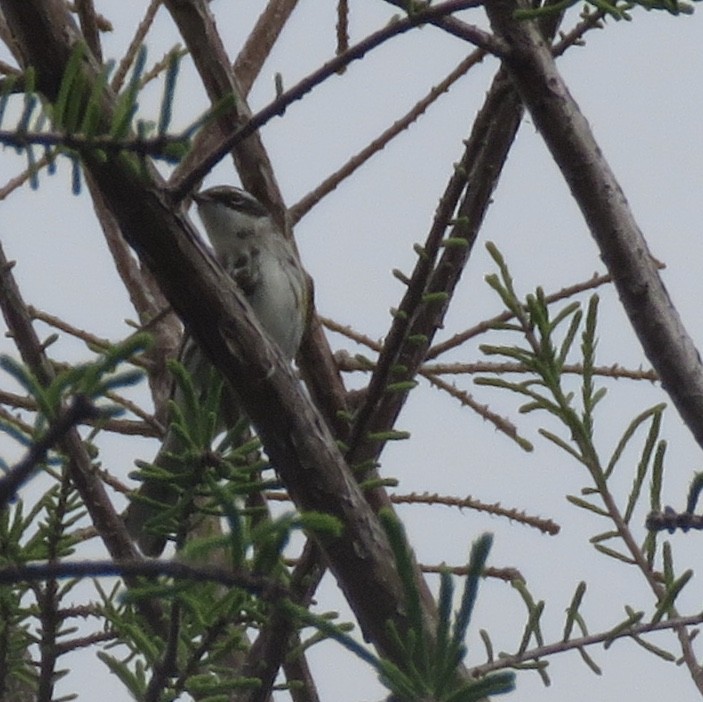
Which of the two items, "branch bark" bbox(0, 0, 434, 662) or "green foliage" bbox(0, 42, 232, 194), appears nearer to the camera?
"green foliage" bbox(0, 42, 232, 194)

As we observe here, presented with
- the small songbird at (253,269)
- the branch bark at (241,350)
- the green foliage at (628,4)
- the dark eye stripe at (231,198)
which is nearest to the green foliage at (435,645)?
the branch bark at (241,350)

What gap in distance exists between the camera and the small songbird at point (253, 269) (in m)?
3.80

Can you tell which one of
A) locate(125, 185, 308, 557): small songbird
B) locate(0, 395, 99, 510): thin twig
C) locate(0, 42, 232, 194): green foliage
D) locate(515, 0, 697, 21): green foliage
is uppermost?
locate(125, 185, 308, 557): small songbird

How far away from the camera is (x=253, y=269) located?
4512 millimetres

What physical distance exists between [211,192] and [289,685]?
3003mm

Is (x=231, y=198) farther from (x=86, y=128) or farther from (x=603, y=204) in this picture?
(x=86, y=128)

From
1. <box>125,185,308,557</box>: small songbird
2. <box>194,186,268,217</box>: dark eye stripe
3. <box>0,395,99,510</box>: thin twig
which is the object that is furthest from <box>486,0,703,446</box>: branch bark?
<box>194,186,268,217</box>: dark eye stripe

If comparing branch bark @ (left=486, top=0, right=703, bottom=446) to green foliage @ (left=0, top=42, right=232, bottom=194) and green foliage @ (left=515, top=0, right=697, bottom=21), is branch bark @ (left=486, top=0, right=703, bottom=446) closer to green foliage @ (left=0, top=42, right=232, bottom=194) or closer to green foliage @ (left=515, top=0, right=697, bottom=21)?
green foliage @ (left=515, top=0, right=697, bottom=21)

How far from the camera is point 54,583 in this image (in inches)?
85.8

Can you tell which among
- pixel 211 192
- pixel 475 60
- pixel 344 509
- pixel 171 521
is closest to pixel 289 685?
pixel 344 509

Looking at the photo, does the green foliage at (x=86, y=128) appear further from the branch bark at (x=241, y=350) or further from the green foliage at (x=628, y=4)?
the green foliage at (x=628, y=4)

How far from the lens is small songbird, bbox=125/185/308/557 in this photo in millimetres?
3805

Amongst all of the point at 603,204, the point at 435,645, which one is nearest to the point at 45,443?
the point at 435,645

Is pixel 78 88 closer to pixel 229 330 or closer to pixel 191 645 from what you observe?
pixel 229 330
